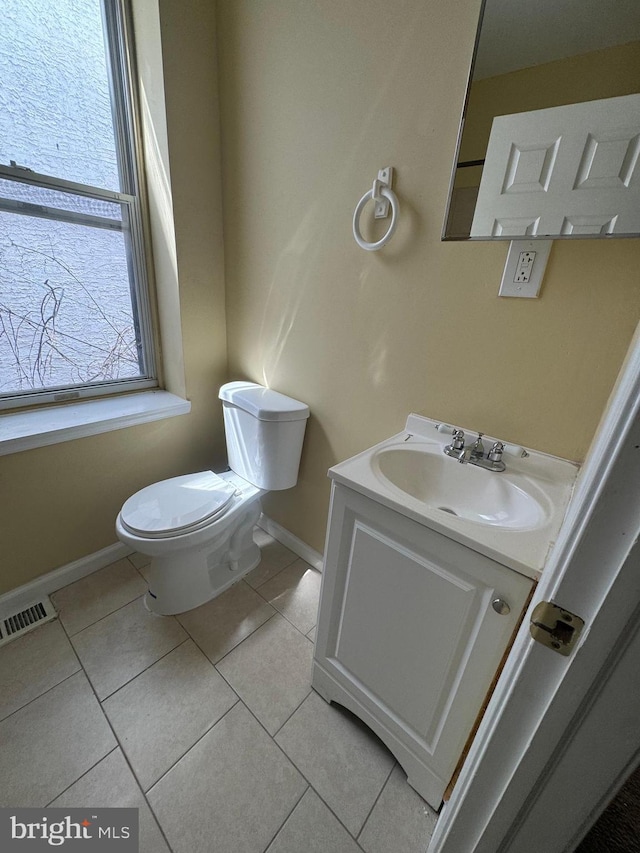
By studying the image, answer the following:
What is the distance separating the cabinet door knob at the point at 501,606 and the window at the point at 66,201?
5.79 ft

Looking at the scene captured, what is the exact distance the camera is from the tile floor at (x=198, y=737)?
2.91 feet

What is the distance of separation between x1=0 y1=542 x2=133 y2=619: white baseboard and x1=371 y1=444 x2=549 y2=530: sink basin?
1.15 meters

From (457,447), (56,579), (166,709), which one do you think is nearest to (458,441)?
(457,447)

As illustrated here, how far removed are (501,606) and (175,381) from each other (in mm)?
1664

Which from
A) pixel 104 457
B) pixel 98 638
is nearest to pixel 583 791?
pixel 98 638

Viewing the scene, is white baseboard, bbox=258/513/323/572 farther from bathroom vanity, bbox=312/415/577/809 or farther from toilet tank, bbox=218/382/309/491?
bathroom vanity, bbox=312/415/577/809

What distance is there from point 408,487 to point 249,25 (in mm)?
1803

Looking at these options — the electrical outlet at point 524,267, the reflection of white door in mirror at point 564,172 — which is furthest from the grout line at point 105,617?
the reflection of white door in mirror at point 564,172


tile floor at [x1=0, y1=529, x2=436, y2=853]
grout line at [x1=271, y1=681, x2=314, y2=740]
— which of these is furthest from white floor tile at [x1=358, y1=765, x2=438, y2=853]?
grout line at [x1=271, y1=681, x2=314, y2=740]

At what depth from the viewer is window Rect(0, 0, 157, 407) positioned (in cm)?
123

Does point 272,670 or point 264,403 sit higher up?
point 264,403

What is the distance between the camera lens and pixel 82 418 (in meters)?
1.44

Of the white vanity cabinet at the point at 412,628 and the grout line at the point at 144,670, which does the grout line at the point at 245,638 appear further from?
the white vanity cabinet at the point at 412,628

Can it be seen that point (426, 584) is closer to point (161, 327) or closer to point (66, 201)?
point (161, 327)
